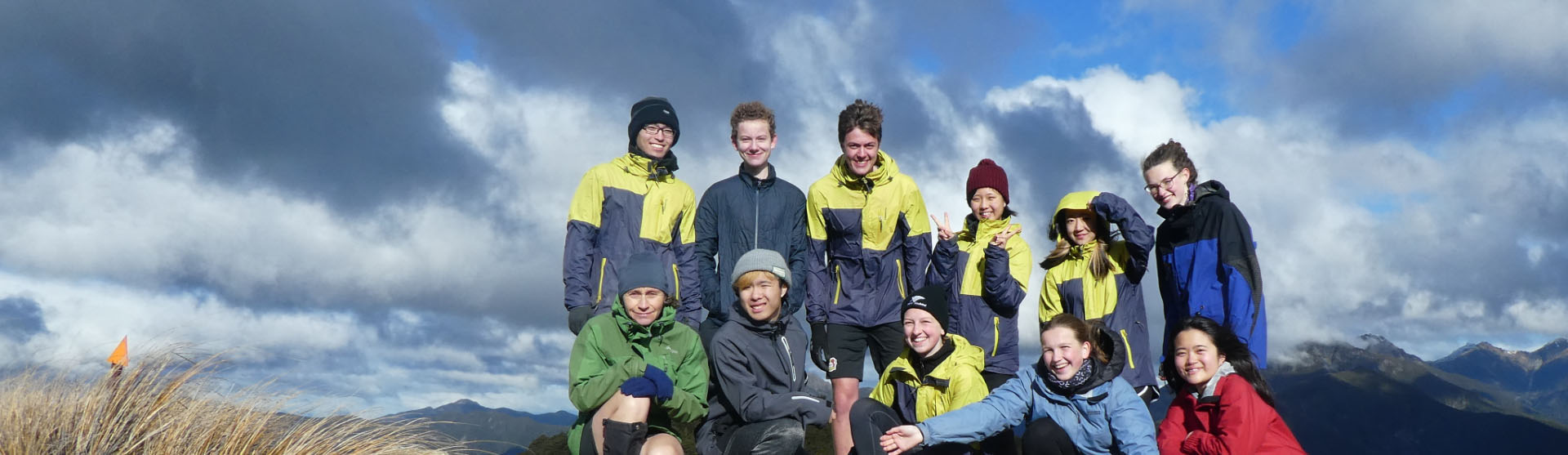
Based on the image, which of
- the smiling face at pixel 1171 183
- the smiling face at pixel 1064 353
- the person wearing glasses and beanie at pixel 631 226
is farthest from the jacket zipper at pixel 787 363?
the smiling face at pixel 1171 183

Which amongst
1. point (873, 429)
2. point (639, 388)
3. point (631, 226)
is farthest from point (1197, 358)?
point (631, 226)

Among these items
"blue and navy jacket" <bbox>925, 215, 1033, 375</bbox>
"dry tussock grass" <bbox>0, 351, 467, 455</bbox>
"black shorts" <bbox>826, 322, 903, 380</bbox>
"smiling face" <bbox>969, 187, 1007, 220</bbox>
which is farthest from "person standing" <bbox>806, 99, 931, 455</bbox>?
"dry tussock grass" <bbox>0, 351, 467, 455</bbox>

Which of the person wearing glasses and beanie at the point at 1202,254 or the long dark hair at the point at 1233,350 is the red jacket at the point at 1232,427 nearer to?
the long dark hair at the point at 1233,350

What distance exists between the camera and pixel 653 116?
713 centimetres

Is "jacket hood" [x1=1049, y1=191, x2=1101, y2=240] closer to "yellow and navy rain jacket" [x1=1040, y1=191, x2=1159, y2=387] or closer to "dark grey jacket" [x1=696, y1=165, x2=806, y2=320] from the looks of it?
"yellow and navy rain jacket" [x1=1040, y1=191, x2=1159, y2=387]

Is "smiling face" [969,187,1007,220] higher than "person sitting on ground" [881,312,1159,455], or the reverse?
"smiling face" [969,187,1007,220]

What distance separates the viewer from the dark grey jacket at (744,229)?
269 inches

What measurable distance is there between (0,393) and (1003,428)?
256 inches

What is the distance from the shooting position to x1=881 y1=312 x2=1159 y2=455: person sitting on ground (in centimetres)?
530

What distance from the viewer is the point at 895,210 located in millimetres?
6789

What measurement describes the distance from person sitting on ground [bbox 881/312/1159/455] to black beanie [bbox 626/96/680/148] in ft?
10.7

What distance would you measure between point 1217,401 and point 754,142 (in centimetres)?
362

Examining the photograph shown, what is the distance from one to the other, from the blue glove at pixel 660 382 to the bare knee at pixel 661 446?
22 cm

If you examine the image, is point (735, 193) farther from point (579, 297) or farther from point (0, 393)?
point (0, 393)
